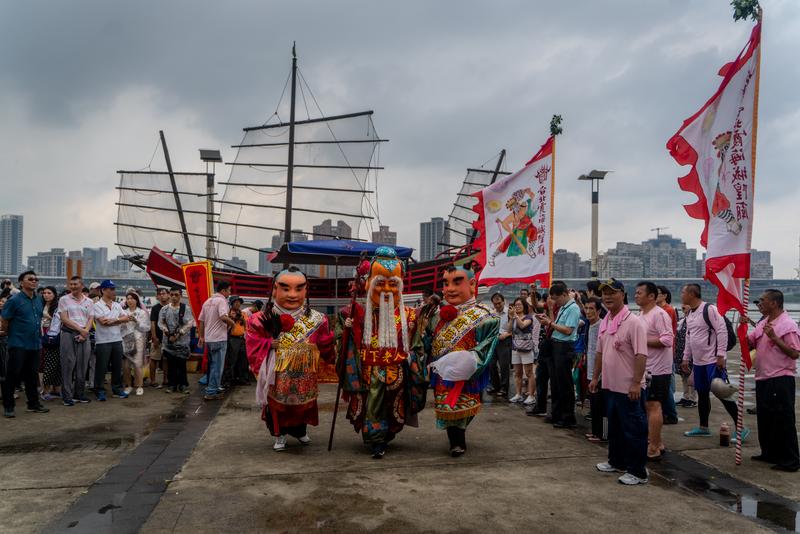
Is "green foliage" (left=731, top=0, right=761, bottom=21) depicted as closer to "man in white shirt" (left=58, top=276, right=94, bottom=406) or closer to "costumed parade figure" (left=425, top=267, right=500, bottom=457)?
"costumed parade figure" (left=425, top=267, right=500, bottom=457)

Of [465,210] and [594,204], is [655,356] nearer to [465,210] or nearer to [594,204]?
[594,204]

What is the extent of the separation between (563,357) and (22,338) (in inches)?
244

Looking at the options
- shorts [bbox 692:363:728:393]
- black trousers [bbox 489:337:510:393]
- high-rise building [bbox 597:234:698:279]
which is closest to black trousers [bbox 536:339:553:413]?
black trousers [bbox 489:337:510:393]

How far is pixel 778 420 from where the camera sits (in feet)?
15.6

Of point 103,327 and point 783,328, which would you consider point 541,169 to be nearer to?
point 783,328

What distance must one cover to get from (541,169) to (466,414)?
165 inches

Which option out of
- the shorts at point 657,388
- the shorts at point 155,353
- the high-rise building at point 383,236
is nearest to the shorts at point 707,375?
the shorts at point 657,388

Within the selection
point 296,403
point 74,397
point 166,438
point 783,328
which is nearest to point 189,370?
point 74,397

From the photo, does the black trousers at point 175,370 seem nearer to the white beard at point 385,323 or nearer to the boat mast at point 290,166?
the white beard at point 385,323

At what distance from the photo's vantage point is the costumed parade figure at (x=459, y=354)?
16.7 ft

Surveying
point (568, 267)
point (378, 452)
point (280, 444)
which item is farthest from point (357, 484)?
point (568, 267)

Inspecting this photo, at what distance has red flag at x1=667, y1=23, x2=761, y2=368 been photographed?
479 cm

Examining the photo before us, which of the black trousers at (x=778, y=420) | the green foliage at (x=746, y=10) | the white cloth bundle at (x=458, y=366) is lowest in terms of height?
the black trousers at (x=778, y=420)

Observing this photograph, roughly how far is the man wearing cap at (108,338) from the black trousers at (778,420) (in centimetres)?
757
